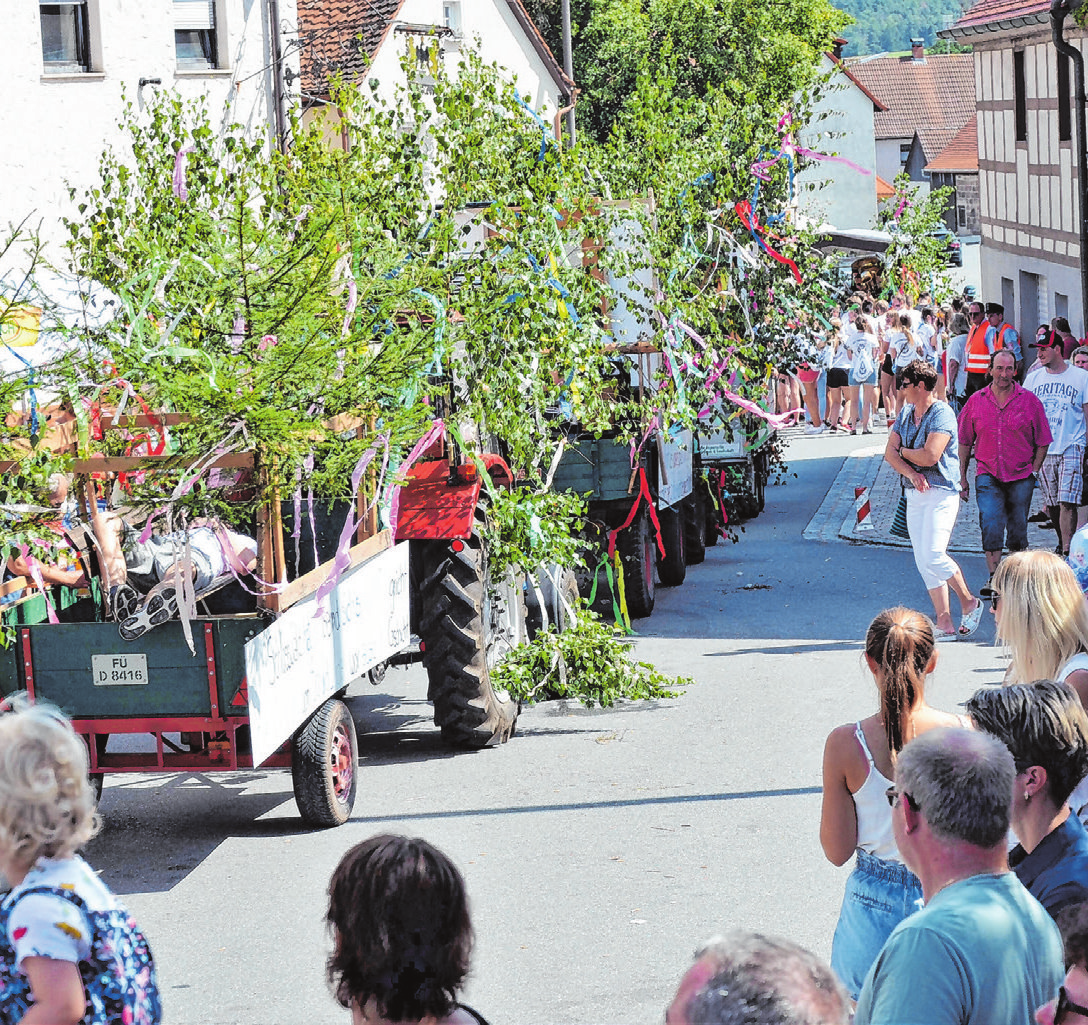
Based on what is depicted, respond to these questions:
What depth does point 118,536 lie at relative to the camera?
25.6 feet

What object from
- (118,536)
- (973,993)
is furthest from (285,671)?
(973,993)

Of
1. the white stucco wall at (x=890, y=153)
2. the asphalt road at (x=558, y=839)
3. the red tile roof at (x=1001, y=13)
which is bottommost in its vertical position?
the asphalt road at (x=558, y=839)

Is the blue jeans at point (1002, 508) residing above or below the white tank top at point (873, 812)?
below

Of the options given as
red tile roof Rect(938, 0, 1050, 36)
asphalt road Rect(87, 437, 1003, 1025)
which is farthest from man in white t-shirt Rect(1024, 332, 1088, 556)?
red tile roof Rect(938, 0, 1050, 36)

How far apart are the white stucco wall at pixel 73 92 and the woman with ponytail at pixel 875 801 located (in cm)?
1471

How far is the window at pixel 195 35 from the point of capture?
21.8 m

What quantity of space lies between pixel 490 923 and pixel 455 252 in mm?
4334

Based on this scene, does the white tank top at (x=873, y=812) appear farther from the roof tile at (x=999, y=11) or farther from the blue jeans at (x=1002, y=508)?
the roof tile at (x=999, y=11)

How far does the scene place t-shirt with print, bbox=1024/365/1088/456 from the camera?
13.4 m

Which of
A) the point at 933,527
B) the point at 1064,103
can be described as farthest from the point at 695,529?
the point at 1064,103

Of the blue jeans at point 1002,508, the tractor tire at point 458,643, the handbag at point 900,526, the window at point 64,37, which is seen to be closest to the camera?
the tractor tire at point 458,643

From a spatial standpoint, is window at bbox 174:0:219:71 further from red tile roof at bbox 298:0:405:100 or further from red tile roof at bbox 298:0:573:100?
red tile roof at bbox 298:0:573:100

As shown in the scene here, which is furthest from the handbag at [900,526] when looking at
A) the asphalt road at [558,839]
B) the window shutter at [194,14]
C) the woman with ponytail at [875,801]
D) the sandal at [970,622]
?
the woman with ponytail at [875,801]

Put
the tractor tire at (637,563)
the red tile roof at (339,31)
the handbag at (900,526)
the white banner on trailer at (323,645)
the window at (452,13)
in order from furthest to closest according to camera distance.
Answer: the window at (452,13) → the red tile roof at (339,31) → the handbag at (900,526) → the tractor tire at (637,563) → the white banner on trailer at (323,645)
